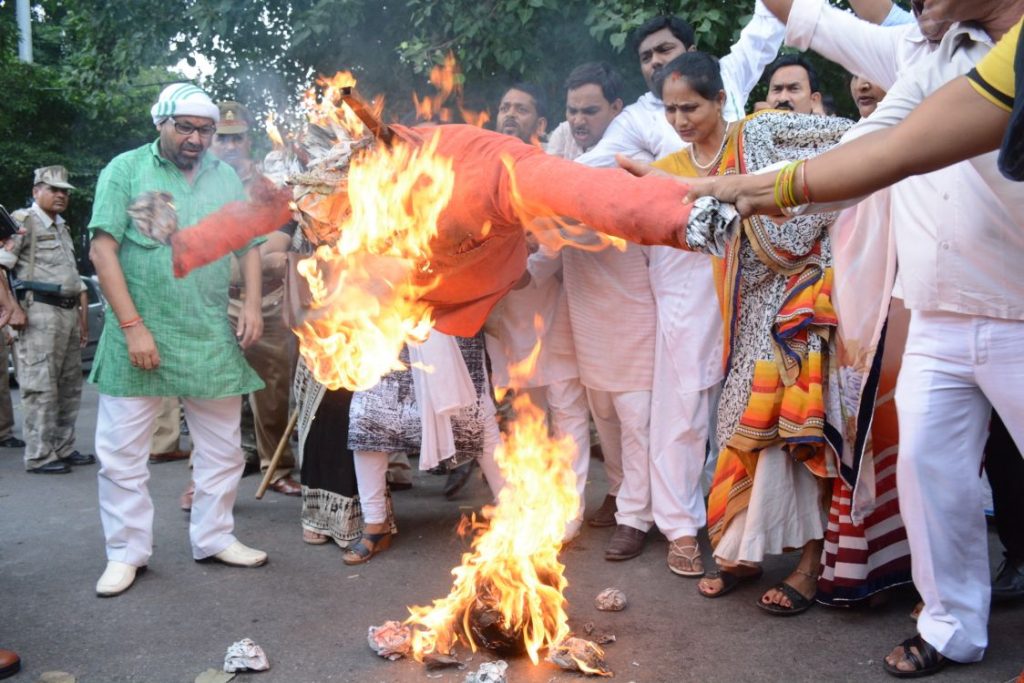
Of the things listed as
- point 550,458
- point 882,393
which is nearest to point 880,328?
point 882,393

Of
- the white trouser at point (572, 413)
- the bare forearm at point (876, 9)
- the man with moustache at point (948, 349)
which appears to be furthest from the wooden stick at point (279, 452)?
the bare forearm at point (876, 9)

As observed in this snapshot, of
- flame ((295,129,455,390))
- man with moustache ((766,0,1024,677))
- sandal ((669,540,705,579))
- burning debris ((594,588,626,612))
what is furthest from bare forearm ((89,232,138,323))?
man with moustache ((766,0,1024,677))

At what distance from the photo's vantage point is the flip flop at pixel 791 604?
13.6 ft

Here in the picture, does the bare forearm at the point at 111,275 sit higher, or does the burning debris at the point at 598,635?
the bare forearm at the point at 111,275

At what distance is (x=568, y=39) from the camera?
8039 mm

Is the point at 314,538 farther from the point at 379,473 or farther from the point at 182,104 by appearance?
the point at 182,104

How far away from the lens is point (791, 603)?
4156 millimetres

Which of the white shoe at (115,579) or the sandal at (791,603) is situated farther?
the white shoe at (115,579)

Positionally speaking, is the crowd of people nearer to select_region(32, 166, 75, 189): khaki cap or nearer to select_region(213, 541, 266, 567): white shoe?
select_region(213, 541, 266, 567): white shoe

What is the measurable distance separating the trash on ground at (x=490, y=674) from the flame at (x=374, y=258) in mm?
1329

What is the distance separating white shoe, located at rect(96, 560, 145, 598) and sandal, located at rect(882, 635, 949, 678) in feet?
11.3

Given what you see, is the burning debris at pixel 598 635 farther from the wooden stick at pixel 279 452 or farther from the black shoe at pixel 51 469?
the black shoe at pixel 51 469

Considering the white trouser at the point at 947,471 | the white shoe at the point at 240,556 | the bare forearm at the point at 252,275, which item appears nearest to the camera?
the white trouser at the point at 947,471

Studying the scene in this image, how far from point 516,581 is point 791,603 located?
3.97ft
